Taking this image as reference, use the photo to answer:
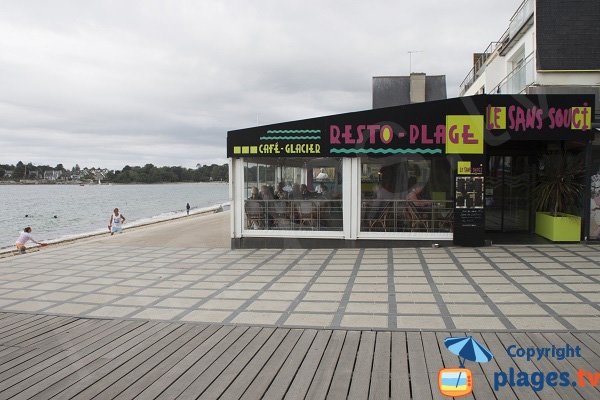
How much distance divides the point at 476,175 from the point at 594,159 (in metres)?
2.68

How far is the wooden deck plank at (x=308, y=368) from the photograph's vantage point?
3.42 meters

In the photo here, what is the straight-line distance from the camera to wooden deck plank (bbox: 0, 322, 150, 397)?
3648 millimetres

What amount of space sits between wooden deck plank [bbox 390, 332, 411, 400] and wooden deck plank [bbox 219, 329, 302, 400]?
0.96 m

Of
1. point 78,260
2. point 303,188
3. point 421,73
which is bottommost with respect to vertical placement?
point 78,260

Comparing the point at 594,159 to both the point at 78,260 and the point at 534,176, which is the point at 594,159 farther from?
the point at 78,260

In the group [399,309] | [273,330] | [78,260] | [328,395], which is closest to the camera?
[328,395]

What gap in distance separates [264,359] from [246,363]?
17 centimetres

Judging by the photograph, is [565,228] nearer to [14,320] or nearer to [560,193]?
[560,193]

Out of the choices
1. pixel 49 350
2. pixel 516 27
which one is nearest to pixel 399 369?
pixel 49 350

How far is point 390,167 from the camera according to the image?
10.7 metres

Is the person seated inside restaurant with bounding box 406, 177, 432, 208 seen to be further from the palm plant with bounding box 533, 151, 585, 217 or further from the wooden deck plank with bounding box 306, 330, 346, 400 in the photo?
the wooden deck plank with bounding box 306, 330, 346, 400

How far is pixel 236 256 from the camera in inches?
393

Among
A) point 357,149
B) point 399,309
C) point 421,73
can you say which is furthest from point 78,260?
point 421,73

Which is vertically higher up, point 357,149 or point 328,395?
point 357,149
